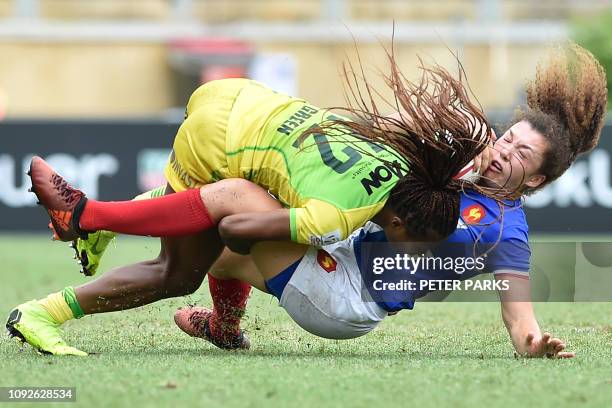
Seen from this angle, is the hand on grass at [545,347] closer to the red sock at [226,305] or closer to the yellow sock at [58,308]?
the red sock at [226,305]

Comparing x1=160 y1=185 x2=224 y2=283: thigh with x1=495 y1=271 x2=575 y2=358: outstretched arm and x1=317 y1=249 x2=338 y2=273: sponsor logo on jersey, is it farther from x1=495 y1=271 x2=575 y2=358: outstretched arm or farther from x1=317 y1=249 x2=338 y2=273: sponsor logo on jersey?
x1=495 y1=271 x2=575 y2=358: outstretched arm

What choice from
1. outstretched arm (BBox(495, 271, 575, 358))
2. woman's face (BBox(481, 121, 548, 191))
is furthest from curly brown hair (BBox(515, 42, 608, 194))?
outstretched arm (BBox(495, 271, 575, 358))

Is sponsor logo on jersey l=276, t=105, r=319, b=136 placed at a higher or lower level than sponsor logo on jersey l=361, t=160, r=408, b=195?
higher

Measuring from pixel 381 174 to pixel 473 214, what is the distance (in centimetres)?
54

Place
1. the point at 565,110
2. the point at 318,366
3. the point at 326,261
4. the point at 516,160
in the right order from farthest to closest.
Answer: the point at 565,110 < the point at 516,160 < the point at 326,261 < the point at 318,366

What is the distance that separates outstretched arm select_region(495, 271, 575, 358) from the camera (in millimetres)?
5148

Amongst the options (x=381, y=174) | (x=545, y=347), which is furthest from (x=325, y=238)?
(x=545, y=347)

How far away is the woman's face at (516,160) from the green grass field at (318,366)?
0.80 metres

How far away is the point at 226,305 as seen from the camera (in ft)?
18.8

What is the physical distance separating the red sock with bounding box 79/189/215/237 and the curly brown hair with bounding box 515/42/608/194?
1579 millimetres

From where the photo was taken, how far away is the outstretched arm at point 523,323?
5.15 metres

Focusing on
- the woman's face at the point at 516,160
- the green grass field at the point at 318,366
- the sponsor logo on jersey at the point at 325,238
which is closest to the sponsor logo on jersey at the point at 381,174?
the sponsor logo on jersey at the point at 325,238

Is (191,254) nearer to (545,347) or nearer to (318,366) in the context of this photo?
(318,366)

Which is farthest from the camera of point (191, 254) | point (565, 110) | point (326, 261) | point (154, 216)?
point (565, 110)
